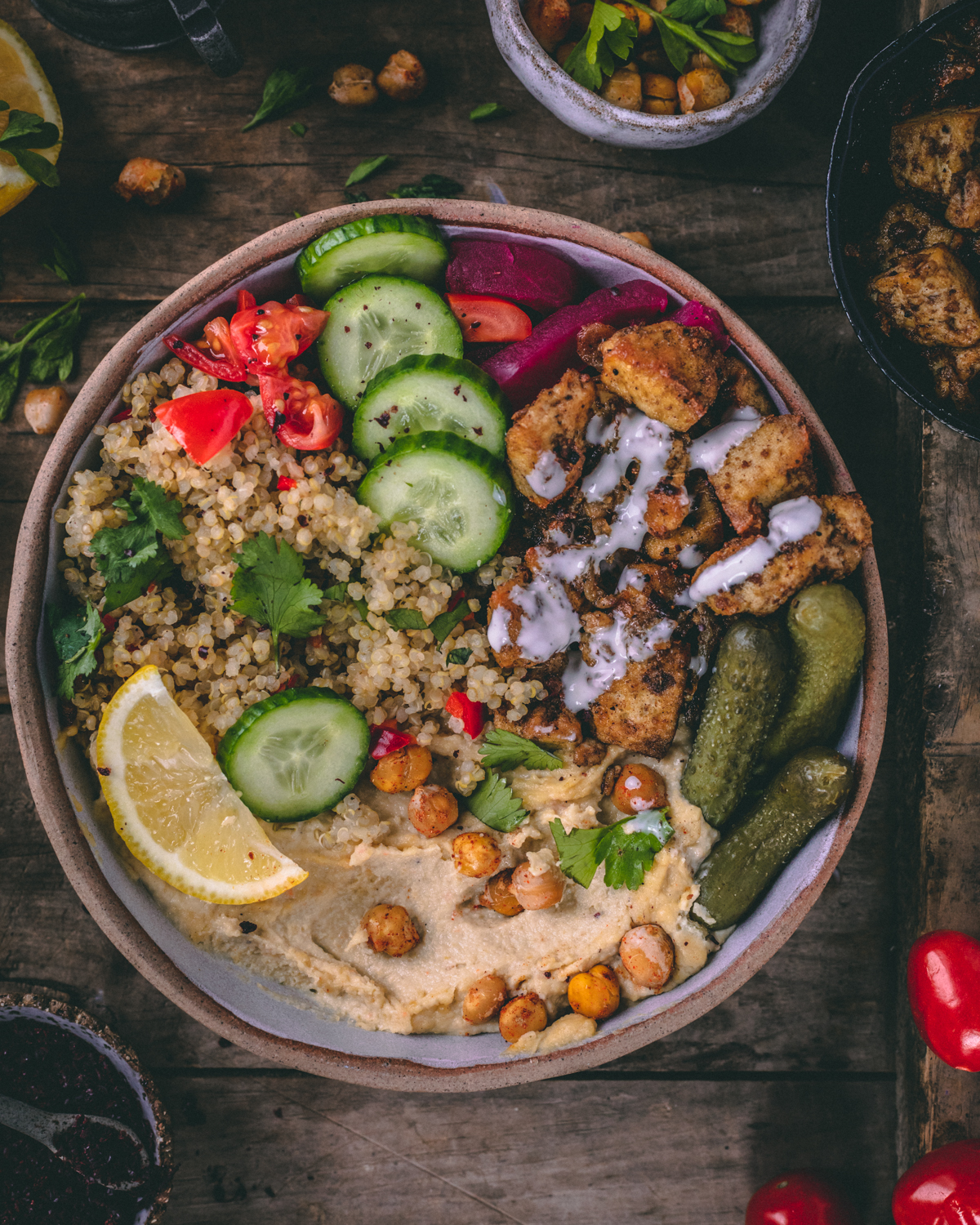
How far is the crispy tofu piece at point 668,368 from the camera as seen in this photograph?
6.04 feet

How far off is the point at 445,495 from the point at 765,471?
74 centimetres

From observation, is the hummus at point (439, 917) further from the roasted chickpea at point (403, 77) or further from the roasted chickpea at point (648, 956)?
the roasted chickpea at point (403, 77)

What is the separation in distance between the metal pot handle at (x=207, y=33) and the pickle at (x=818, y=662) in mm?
1900

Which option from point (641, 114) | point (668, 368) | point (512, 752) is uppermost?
point (641, 114)

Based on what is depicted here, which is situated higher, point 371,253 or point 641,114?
point 641,114

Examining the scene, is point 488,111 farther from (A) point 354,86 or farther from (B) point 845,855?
(B) point 845,855

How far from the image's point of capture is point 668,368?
6.02 ft

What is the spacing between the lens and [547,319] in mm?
2021

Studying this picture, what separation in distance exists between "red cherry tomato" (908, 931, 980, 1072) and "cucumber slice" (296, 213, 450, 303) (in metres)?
2.18

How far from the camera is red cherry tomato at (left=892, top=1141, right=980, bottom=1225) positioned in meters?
2.03

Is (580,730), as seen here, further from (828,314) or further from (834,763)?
(828,314)

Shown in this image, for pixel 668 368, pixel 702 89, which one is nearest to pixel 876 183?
pixel 702 89

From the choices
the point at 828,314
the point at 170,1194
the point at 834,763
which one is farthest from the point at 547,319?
the point at 170,1194

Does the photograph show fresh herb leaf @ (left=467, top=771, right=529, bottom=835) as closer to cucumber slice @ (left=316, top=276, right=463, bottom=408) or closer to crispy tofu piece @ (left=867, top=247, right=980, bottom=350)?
cucumber slice @ (left=316, top=276, right=463, bottom=408)
